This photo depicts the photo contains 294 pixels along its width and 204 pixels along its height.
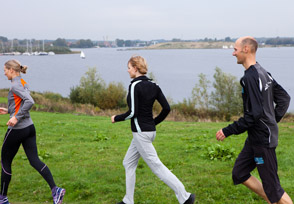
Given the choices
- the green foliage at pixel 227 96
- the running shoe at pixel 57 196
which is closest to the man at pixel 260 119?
the running shoe at pixel 57 196

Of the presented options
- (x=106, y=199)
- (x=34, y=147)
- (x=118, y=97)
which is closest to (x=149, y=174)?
(x=106, y=199)

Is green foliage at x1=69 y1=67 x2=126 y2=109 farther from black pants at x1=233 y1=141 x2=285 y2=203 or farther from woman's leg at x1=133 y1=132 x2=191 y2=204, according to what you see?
black pants at x1=233 y1=141 x2=285 y2=203

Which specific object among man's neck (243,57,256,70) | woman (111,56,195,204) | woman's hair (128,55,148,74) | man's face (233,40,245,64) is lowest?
woman (111,56,195,204)

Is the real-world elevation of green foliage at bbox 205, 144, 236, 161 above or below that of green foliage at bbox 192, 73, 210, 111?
above

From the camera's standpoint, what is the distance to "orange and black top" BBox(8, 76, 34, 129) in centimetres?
552

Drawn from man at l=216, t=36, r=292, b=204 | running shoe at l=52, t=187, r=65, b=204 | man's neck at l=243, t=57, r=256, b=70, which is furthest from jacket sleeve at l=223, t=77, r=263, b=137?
running shoe at l=52, t=187, r=65, b=204

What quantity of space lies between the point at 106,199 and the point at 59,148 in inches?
175

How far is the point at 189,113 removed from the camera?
35781 millimetres

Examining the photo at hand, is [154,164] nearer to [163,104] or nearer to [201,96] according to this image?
[163,104]

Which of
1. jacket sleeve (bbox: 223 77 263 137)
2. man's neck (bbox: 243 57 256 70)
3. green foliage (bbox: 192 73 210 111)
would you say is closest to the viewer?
jacket sleeve (bbox: 223 77 263 137)

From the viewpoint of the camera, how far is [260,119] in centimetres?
434

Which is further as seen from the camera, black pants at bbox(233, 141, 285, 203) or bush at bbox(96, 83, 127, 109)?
bush at bbox(96, 83, 127, 109)

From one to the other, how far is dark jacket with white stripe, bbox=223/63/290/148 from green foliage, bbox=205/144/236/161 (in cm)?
383

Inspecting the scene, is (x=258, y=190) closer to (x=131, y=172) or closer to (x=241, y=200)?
(x=241, y=200)
